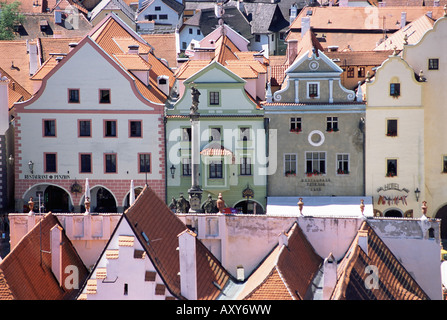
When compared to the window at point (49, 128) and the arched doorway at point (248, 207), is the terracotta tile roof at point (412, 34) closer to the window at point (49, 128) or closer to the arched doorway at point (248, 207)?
the arched doorway at point (248, 207)

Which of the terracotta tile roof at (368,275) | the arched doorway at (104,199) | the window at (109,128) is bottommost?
the terracotta tile roof at (368,275)

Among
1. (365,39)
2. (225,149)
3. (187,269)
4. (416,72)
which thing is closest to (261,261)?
(187,269)

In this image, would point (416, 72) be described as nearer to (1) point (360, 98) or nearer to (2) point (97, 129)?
(1) point (360, 98)

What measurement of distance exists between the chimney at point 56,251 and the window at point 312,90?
24.4 meters

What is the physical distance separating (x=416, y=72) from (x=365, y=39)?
34396mm

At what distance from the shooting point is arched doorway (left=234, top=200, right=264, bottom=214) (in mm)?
71375

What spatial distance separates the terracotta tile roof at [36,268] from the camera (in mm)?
46250

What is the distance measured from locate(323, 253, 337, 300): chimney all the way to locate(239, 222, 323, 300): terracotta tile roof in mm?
1278

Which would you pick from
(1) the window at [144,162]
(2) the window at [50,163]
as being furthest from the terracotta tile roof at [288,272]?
(2) the window at [50,163]

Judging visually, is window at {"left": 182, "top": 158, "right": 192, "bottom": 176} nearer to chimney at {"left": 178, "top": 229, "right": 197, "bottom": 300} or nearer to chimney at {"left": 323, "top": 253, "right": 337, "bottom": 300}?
chimney at {"left": 178, "top": 229, "right": 197, "bottom": 300}

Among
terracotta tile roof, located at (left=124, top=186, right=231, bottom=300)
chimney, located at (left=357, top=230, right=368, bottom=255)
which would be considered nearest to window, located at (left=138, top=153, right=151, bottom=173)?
terracotta tile roof, located at (left=124, top=186, right=231, bottom=300)

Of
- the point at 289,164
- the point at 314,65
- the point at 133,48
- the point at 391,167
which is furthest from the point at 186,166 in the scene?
the point at 391,167

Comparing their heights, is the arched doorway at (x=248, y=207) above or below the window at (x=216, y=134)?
below

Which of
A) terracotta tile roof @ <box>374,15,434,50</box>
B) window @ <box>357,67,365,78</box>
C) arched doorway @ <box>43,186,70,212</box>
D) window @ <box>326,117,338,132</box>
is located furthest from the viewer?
window @ <box>357,67,365,78</box>
